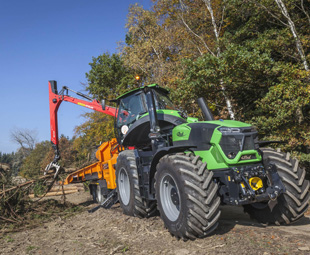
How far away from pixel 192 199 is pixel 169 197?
0.91 meters

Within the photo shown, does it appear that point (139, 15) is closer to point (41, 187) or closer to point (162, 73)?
point (162, 73)

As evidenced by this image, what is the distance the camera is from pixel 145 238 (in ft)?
15.9

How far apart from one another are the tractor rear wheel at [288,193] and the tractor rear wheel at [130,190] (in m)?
2.46

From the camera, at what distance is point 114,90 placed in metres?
25.8

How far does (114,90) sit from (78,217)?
19.1m

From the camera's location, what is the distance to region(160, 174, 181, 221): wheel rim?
477 cm

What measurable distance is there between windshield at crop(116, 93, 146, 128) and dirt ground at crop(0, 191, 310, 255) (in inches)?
93.8

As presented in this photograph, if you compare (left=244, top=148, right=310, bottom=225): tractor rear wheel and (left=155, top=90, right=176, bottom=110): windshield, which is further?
(left=155, top=90, right=176, bottom=110): windshield

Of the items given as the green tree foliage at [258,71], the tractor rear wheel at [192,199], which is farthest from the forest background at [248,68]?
the tractor rear wheel at [192,199]

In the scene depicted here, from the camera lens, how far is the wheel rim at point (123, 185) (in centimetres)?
687

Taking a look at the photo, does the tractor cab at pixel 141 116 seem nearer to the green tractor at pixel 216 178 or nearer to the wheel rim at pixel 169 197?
the green tractor at pixel 216 178

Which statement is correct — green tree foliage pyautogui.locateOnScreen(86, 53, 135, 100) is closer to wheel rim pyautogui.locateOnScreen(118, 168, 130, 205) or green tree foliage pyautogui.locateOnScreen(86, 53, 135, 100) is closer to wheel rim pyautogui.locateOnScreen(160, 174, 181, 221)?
wheel rim pyautogui.locateOnScreen(118, 168, 130, 205)

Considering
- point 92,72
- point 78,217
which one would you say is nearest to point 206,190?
point 78,217

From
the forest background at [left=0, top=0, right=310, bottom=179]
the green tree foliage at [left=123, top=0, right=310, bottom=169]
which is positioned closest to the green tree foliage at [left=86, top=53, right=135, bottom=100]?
the forest background at [left=0, top=0, right=310, bottom=179]
